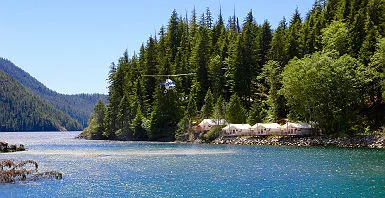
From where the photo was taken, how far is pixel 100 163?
49750 millimetres

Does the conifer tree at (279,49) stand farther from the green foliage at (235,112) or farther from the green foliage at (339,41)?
the green foliage at (235,112)

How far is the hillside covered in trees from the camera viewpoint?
3009 inches

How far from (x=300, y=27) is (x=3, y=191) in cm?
9776

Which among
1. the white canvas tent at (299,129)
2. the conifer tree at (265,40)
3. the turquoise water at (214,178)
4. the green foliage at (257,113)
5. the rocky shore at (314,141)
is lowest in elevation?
the turquoise water at (214,178)

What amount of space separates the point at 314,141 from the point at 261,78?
35224mm

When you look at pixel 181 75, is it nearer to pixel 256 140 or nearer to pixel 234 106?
pixel 234 106

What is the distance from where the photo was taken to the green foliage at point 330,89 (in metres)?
75.2

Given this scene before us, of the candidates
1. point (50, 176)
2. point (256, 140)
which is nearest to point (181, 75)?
point (256, 140)

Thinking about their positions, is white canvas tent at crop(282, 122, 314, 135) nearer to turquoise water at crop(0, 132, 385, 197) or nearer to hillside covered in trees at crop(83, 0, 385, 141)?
hillside covered in trees at crop(83, 0, 385, 141)

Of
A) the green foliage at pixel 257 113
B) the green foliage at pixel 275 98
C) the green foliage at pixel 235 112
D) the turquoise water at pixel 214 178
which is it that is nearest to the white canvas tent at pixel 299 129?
the green foliage at pixel 275 98

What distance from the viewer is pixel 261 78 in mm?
107562

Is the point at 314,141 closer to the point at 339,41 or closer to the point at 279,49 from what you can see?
the point at 339,41

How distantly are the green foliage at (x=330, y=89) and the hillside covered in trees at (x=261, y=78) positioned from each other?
0.52 ft

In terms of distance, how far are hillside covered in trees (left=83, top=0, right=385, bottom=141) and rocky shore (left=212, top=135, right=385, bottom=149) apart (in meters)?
3.33
